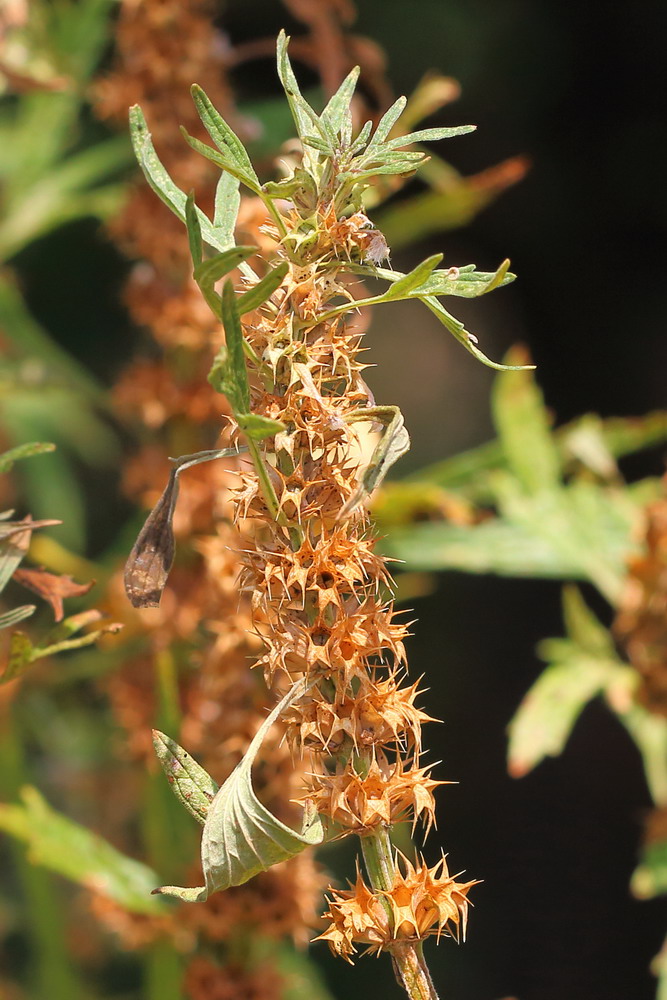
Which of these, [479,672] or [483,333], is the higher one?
[483,333]

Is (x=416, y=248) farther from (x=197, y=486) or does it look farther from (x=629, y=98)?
(x=197, y=486)

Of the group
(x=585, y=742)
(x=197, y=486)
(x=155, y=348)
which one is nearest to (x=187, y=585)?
(x=197, y=486)

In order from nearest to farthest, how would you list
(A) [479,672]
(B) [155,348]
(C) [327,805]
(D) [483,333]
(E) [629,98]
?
(C) [327,805]
(B) [155,348]
(E) [629,98]
(A) [479,672]
(D) [483,333]

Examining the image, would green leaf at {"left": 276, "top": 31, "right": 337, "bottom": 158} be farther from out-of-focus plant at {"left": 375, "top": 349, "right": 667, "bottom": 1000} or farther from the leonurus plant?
out-of-focus plant at {"left": 375, "top": 349, "right": 667, "bottom": 1000}

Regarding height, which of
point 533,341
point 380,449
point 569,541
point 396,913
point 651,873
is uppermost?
point 380,449

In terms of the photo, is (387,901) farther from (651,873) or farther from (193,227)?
(651,873)

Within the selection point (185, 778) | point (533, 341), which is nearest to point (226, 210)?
point (185, 778)
